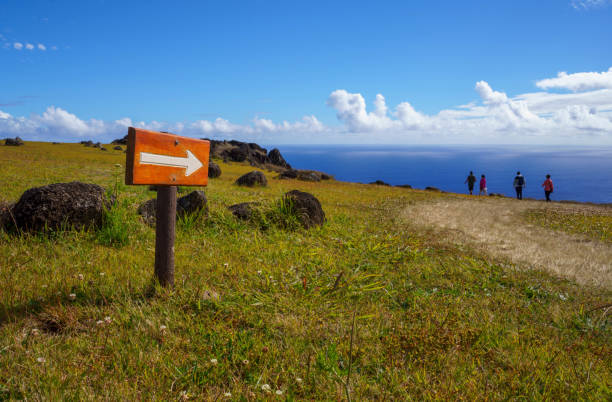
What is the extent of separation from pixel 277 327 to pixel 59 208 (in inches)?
222

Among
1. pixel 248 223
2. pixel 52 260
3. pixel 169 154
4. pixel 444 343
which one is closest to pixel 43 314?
pixel 52 260

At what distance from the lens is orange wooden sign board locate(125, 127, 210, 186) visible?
12.7 feet

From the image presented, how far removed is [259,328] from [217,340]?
57 cm

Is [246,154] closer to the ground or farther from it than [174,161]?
farther from it

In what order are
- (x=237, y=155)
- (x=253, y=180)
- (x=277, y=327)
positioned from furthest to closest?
1. (x=237, y=155)
2. (x=253, y=180)
3. (x=277, y=327)

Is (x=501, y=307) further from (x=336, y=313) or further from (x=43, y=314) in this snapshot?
(x=43, y=314)

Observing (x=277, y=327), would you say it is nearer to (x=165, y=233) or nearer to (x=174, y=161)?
(x=165, y=233)

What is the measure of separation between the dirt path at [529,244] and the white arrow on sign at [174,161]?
8.20 m

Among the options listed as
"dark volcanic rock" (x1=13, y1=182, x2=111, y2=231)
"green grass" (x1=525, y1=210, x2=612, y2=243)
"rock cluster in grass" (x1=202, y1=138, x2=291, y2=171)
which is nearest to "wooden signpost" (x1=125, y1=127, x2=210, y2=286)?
"dark volcanic rock" (x1=13, y1=182, x2=111, y2=231)

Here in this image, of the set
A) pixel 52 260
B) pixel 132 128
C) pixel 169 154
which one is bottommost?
pixel 52 260

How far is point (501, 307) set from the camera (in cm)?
538

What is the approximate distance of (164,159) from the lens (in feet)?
13.6

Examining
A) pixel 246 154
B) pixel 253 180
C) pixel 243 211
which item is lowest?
pixel 243 211

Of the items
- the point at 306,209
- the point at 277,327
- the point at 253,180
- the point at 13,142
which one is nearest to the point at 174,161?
the point at 277,327
